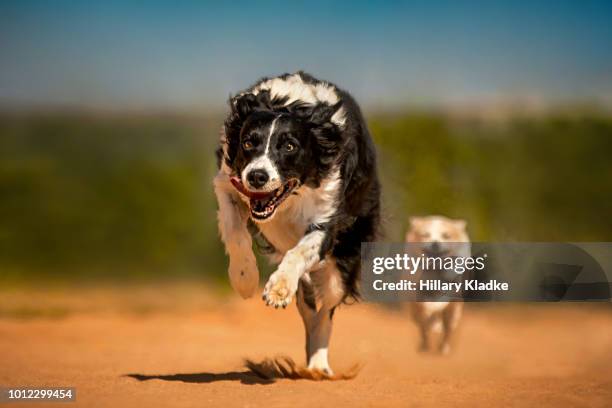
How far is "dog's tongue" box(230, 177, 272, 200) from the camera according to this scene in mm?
7133

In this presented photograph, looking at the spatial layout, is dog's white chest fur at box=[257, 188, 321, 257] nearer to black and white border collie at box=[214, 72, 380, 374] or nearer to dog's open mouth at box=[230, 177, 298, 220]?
black and white border collie at box=[214, 72, 380, 374]

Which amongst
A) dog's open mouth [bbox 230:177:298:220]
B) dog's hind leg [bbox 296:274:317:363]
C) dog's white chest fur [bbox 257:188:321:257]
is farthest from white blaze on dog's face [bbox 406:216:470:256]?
dog's open mouth [bbox 230:177:298:220]

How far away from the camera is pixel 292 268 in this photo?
694 centimetres

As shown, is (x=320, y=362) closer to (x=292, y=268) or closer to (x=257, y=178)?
(x=292, y=268)

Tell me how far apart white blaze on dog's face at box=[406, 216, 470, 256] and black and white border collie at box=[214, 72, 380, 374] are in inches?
101

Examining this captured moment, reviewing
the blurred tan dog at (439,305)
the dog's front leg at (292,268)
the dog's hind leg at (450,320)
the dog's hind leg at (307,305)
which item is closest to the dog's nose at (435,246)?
the blurred tan dog at (439,305)

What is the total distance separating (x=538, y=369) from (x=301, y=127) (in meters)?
3.34

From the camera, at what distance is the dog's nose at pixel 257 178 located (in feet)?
22.7

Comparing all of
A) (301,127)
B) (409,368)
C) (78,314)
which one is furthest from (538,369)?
(78,314)

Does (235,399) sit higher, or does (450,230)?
(450,230)

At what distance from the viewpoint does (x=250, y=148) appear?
7.22 metres

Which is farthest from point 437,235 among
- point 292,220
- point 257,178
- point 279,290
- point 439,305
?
point 279,290

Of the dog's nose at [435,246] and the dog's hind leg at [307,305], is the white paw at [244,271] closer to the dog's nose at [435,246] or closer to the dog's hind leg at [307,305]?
the dog's hind leg at [307,305]

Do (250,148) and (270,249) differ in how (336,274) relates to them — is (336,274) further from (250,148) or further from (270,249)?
(250,148)
